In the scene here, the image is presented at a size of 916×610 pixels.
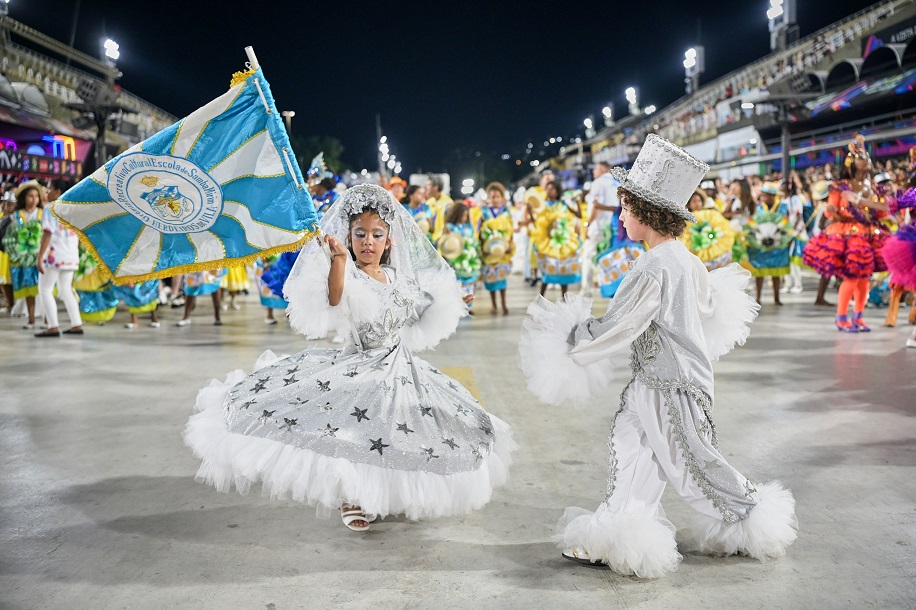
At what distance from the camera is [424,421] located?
3.60 metres

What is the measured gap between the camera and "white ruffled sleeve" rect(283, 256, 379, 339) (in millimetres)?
3780

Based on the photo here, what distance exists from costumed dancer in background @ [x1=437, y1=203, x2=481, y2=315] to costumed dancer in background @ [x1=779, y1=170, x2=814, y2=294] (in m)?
5.16

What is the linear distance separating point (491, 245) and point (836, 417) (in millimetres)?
7565

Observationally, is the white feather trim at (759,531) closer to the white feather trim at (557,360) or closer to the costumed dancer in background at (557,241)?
the white feather trim at (557,360)

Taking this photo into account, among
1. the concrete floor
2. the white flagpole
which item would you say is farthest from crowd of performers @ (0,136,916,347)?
the white flagpole

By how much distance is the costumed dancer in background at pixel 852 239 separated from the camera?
367 inches

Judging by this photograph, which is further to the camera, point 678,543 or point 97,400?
point 97,400

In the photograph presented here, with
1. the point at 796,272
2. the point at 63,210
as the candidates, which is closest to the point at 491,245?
the point at 796,272

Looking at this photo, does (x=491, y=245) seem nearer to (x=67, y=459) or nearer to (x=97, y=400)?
(x=97, y=400)

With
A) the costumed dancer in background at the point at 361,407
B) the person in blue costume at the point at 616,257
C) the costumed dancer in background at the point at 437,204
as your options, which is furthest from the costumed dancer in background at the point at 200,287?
the costumed dancer in background at the point at 361,407

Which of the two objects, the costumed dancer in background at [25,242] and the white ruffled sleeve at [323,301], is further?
the costumed dancer in background at [25,242]

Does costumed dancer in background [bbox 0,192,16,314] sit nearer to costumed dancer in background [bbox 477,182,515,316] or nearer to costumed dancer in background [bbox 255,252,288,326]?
costumed dancer in background [bbox 255,252,288,326]

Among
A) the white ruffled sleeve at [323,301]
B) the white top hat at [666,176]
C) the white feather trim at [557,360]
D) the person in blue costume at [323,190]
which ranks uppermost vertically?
the person in blue costume at [323,190]

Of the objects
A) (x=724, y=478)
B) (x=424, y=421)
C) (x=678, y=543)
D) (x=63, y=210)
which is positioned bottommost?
(x=678, y=543)
